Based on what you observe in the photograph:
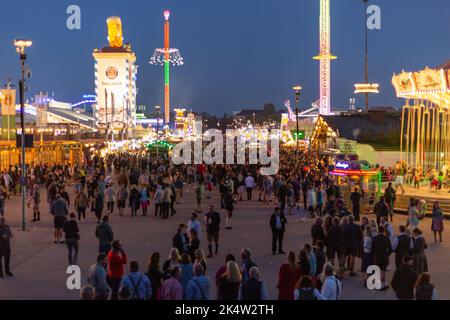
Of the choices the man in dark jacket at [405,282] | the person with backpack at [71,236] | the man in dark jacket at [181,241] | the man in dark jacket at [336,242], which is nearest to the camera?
the man in dark jacket at [405,282]

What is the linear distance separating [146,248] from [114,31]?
460 feet

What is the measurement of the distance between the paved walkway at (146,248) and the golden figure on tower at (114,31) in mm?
129758

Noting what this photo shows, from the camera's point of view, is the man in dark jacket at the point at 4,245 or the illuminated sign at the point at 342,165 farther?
the illuminated sign at the point at 342,165

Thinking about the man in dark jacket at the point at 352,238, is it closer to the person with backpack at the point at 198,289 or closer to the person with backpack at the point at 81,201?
the person with backpack at the point at 198,289

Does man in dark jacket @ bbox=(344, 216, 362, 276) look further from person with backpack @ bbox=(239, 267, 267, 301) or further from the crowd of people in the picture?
person with backpack @ bbox=(239, 267, 267, 301)

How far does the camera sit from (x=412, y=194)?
89.8ft

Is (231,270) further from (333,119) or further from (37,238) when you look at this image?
(333,119)

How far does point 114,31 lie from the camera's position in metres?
152

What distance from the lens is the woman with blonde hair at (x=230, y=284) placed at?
9016 mm

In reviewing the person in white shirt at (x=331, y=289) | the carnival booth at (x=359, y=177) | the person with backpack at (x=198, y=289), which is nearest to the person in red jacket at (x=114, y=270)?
the person with backpack at (x=198, y=289)

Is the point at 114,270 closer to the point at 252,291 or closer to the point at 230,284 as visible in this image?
the point at 230,284

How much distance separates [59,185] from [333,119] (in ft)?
129

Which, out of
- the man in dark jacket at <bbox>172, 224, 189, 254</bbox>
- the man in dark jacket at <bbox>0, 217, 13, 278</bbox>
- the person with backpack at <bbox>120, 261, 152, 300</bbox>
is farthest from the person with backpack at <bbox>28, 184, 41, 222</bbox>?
the person with backpack at <bbox>120, 261, 152, 300</bbox>
